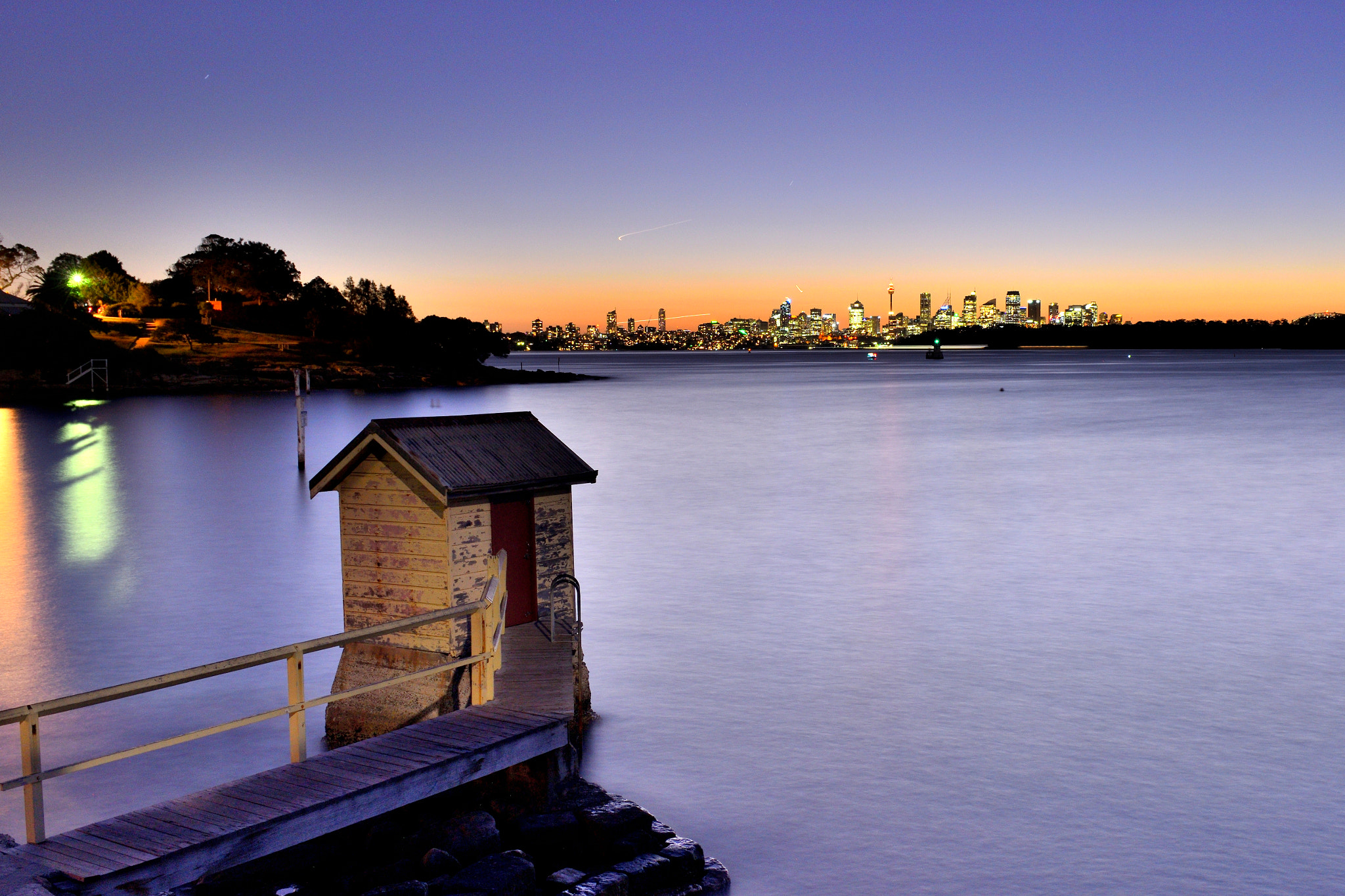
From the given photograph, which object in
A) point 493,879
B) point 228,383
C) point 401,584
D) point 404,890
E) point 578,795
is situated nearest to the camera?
point 404,890

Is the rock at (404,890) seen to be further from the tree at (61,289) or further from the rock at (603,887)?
the tree at (61,289)

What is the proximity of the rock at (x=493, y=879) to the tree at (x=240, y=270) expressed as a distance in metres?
180

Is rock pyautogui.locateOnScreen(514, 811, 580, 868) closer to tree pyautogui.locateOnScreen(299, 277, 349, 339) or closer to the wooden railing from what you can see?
the wooden railing

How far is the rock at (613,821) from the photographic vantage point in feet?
32.9

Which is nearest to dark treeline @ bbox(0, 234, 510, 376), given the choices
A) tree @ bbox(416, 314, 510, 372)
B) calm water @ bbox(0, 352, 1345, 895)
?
tree @ bbox(416, 314, 510, 372)

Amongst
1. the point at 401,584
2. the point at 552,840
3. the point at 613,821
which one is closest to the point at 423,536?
the point at 401,584

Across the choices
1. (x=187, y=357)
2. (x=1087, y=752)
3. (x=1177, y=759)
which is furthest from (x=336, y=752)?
(x=187, y=357)

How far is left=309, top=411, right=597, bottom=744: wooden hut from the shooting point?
1180cm

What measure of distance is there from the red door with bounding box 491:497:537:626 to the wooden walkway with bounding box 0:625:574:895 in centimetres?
164

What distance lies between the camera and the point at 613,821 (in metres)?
10.2

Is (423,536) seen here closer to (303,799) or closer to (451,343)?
(303,799)

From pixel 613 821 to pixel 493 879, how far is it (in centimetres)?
171

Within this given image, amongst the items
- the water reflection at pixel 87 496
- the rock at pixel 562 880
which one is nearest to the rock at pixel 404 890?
the rock at pixel 562 880

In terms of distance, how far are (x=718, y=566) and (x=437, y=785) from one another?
17823 millimetres
